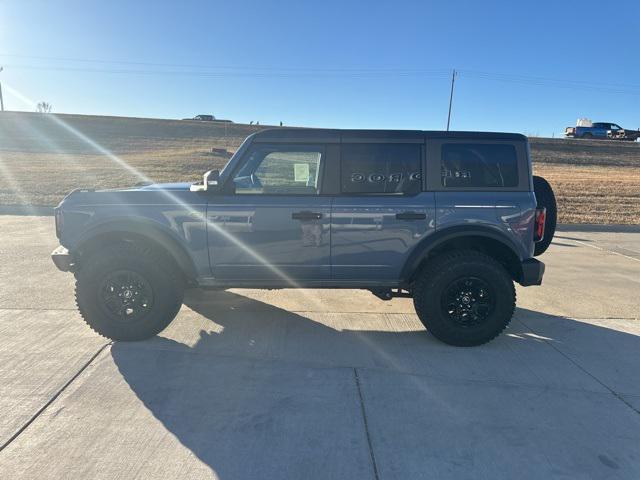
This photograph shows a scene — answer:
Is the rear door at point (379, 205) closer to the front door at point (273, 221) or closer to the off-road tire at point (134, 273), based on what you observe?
the front door at point (273, 221)

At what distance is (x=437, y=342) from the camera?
12.9 feet

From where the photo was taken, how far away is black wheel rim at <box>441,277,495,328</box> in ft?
12.5

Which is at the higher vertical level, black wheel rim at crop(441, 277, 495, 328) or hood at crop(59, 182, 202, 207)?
hood at crop(59, 182, 202, 207)

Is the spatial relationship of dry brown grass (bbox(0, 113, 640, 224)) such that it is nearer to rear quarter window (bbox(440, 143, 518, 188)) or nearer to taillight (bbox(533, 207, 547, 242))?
rear quarter window (bbox(440, 143, 518, 188))

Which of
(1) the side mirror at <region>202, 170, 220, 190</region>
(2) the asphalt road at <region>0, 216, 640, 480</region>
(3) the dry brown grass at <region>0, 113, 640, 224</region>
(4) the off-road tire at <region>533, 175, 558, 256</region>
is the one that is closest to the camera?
(2) the asphalt road at <region>0, 216, 640, 480</region>

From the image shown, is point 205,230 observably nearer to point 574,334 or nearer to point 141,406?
point 141,406

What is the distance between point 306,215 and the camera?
3670 mm

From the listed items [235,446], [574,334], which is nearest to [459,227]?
[574,334]

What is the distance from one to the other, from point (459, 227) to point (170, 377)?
8.61 ft

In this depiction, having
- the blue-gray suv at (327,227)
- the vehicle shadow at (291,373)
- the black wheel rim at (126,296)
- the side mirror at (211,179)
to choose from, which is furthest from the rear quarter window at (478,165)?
the black wheel rim at (126,296)

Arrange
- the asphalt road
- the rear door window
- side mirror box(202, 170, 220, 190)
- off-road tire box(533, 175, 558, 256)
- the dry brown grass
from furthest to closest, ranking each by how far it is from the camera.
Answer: the dry brown grass, off-road tire box(533, 175, 558, 256), the rear door window, side mirror box(202, 170, 220, 190), the asphalt road

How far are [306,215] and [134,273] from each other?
156 cm

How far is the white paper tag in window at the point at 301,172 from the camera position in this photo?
12.6 ft

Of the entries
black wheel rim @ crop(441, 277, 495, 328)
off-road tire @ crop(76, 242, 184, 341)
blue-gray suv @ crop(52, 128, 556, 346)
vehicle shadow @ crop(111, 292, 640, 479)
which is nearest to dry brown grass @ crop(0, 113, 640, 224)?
blue-gray suv @ crop(52, 128, 556, 346)
